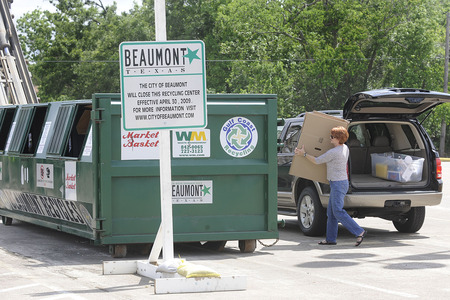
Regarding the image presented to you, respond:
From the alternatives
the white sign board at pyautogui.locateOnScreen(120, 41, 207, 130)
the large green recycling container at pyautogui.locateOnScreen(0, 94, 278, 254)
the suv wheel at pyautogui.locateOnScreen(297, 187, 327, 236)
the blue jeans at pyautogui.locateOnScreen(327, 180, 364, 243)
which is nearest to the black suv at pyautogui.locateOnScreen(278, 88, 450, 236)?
the suv wheel at pyautogui.locateOnScreen(297, 187, 327, 236)

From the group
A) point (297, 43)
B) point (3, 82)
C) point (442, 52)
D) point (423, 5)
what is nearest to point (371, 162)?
point (3, 82)

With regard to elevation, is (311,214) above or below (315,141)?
below

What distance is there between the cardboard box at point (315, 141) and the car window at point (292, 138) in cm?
106

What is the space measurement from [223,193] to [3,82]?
11.8 m

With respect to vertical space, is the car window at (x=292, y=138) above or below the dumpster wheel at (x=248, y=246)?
above

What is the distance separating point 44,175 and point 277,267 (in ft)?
13.8

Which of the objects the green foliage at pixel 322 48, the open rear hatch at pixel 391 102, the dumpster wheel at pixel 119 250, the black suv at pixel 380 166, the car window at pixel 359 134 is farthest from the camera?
the green foliage at pixel 322 48

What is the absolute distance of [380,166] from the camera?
1282 centimetres

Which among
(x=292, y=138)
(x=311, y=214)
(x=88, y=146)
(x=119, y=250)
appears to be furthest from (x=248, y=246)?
(x=292, y=138)

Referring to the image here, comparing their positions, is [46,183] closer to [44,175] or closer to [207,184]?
[44,175]

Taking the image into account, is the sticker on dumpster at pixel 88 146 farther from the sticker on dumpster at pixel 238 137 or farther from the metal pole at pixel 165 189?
the metal pole at pixel 165 189

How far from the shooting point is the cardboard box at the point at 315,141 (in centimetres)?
1173

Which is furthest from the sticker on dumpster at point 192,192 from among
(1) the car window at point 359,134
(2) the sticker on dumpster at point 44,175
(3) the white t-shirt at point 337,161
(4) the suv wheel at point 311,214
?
(1) the car window at point 359,134

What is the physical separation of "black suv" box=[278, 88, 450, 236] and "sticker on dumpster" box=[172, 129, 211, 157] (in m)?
1.66
